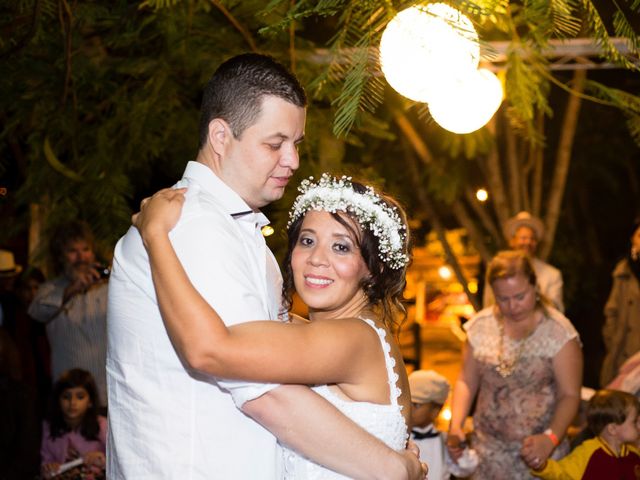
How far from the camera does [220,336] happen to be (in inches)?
83.0

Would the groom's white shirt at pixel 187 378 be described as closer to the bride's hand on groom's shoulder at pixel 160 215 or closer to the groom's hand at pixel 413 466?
the bride's hand on groom's shoulder at pixel 160 215

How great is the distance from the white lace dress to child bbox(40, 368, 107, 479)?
264 cm

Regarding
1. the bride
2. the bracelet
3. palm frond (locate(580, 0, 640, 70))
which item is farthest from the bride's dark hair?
the bracelet

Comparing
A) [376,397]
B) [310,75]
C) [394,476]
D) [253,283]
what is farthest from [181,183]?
[310,75]

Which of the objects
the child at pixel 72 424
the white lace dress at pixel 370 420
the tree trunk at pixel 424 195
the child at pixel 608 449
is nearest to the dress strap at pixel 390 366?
the white lace dress at pixel 370 420

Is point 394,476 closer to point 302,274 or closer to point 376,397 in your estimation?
point 376,397

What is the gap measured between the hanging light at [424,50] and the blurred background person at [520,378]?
6.02 ft

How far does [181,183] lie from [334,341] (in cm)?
58

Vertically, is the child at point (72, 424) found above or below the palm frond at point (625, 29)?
below

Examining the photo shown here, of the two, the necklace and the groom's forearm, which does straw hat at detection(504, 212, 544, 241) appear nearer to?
the necklace

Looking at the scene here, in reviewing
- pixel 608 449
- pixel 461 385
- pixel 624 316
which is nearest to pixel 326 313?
pixel 608 449

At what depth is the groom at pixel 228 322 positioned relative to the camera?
2.23m

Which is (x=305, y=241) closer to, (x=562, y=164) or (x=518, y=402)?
(x=518, y=402)

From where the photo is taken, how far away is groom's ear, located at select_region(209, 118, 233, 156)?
8.08ft
